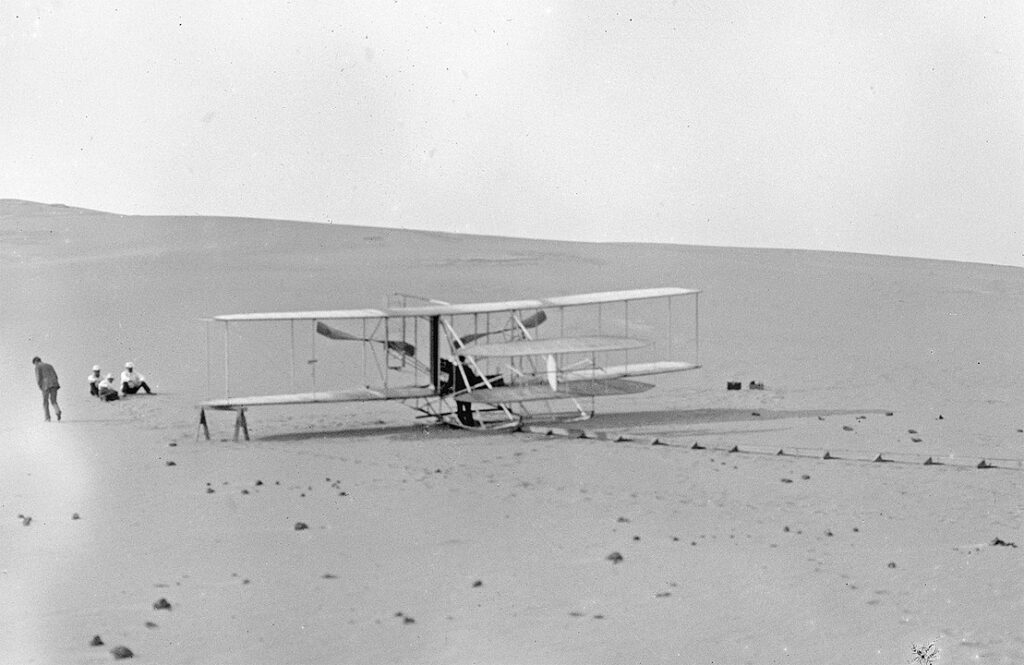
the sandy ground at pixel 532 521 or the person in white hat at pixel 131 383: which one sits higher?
the person in white hat at pixel 131 383

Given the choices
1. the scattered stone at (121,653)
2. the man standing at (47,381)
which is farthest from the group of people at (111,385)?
the scattered stone at (121,653)

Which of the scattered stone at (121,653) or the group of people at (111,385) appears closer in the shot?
the scattered stone at (121,653)

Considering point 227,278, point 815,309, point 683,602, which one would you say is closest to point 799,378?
point 815,309

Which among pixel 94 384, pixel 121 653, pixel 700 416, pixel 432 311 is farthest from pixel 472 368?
pixel 121 653

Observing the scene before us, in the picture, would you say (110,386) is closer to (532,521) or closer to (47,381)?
(47,381)

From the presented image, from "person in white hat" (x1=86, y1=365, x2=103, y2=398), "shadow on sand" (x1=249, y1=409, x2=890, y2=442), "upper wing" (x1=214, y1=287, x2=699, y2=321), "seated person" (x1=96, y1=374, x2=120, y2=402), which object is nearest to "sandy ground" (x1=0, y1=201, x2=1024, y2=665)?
"shadow on sand" (x1=249, y1=409, x2=890, y2=442)

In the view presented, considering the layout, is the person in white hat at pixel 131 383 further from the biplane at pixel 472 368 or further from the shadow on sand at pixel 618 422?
the shadow on sand at pixel 618 422

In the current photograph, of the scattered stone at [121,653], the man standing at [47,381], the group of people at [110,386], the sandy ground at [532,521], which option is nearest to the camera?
the scattered stone at [121,653]
